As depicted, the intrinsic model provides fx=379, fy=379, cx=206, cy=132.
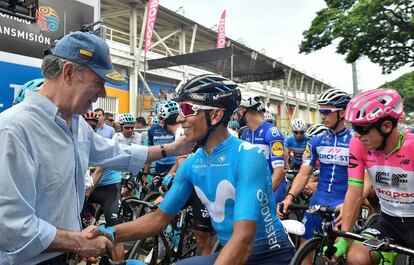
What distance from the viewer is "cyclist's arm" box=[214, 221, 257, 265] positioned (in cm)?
192

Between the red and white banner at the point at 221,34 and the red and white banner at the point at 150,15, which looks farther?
the red and white banner at the point at 221,34

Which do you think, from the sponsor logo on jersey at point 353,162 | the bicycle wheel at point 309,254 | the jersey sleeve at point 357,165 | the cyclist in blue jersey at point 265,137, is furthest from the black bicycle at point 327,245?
the cyclist in blue jersey at point 265,137

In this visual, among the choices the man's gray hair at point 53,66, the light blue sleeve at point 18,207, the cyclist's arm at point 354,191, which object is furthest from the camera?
the cyclist's arm at point 354,191

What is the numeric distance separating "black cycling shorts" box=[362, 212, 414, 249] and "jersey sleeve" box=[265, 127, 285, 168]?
76.5 inches

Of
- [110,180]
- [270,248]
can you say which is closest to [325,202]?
[270,248]

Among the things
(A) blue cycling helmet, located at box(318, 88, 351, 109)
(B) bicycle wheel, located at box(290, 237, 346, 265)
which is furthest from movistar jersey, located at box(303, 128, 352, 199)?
(B) bicycle wheel, located at box(290, 237, 346, 265)

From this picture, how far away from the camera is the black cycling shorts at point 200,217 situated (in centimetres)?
444

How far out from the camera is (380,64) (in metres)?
17.5

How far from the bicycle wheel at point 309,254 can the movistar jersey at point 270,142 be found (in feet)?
5.50

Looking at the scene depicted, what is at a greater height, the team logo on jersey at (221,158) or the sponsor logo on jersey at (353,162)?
the team logo on jersey at (221,158)

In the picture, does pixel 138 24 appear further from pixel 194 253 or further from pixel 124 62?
pixel 194 253

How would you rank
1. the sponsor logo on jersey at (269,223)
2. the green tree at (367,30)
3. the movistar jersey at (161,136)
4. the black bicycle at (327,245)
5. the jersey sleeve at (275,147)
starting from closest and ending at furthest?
the sponsor logo on jersey at (269,223)
the black bicycle at (327,245)
the jersey sleeve at (275,147)
the movistar jersey at (161,136)
the green tree at (367,30)

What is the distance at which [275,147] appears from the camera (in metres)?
5.09

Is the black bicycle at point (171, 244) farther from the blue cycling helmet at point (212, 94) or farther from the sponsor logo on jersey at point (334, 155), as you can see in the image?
the blue cycling helmet at point (212, 94)
